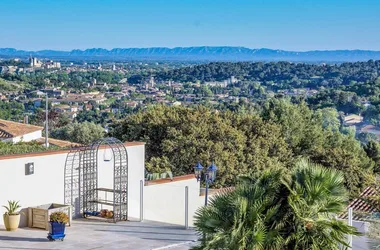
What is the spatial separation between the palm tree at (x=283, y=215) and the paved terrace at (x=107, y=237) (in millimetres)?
4253

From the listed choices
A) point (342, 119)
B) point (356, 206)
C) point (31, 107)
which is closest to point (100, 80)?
point (31, 107)

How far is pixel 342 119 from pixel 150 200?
68.6 metres

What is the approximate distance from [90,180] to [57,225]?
2.89 m

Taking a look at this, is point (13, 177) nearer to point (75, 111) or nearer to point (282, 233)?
point (282, 233)

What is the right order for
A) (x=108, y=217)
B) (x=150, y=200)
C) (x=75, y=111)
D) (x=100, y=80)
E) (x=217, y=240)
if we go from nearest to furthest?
1. (x=217, y=240)
2. (x=108, y=217)
3. (x=150, y=200)
4. (x=75, y=111)
5. (x=100, y=80)

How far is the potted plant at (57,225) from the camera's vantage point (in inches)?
489

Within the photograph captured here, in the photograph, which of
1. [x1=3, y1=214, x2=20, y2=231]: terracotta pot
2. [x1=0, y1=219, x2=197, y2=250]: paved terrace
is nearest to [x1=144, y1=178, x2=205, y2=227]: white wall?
[x1=0, y1=219, x2=197, y2=250]: paved terrace

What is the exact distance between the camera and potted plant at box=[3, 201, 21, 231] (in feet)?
43.1

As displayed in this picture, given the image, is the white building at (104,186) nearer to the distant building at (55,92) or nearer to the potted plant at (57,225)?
the potted plant at (57,225)

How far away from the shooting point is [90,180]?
15242mm

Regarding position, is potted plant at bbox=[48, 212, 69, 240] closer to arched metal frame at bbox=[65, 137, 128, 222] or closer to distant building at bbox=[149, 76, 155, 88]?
arched metal frame at bbox=[65, 137, 128, 222]

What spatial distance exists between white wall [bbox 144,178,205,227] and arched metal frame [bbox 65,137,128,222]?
1114mm

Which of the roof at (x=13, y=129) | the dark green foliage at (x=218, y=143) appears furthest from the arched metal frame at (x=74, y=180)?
the roof at (x=13, y=129)

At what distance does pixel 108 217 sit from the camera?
49.5 ft
